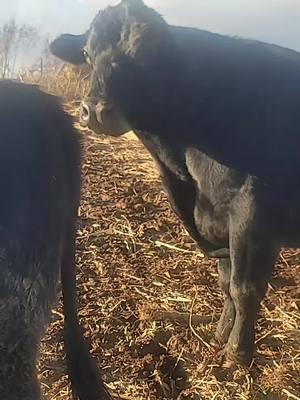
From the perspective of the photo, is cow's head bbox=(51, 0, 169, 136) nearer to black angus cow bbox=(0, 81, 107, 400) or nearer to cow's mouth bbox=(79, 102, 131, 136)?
cow's mouth bbox=(79, 102, 131, 136)

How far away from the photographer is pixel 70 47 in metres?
3.75

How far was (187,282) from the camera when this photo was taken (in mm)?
3982

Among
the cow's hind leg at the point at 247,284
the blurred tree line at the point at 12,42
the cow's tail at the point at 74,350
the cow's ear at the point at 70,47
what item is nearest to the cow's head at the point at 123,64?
the cow's ear at the point at 70,47

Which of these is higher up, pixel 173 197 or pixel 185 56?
pixel 185 56

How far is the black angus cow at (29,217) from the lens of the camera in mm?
1972

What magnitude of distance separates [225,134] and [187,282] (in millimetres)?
984

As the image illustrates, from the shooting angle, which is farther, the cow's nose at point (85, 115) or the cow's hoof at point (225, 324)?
the cow's hoof at point (225, 324)

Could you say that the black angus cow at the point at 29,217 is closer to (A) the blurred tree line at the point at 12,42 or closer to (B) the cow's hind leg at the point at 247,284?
(B) the cow's hind leg at the point at 247,284

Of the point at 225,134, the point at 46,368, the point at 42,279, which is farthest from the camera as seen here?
the point at 225,134

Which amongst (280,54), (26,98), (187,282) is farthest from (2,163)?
(187,282)

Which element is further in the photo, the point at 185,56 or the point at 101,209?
the point at 101,209

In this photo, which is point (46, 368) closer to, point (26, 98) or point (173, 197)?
point (173, 197)

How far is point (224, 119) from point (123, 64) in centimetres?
53

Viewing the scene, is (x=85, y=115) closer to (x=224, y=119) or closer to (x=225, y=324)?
(x=224, y=119)
